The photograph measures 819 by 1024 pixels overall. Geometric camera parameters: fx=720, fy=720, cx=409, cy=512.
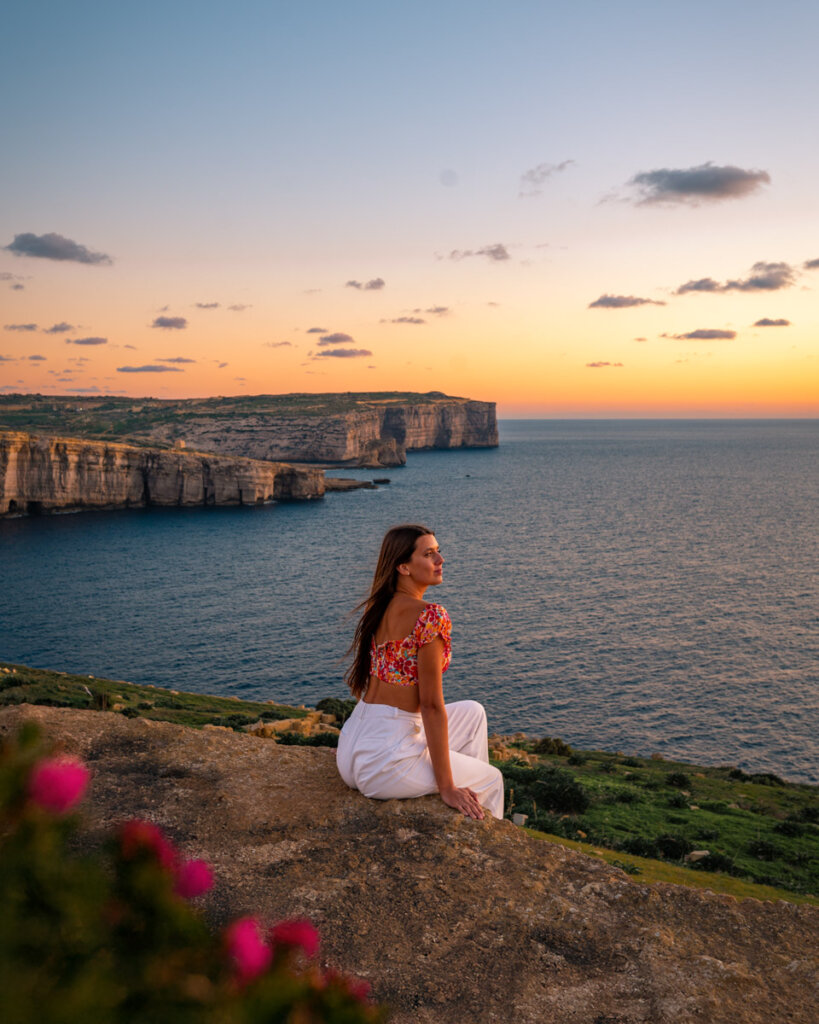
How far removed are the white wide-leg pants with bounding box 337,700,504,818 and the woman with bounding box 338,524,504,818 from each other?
1cm

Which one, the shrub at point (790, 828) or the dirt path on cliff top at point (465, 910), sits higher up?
the dirt path on cliff top at point (465, 910)

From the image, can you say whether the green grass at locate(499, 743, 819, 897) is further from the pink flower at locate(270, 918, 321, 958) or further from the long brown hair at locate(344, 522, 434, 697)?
the pink flower at locate(270, 918, 321, 958)

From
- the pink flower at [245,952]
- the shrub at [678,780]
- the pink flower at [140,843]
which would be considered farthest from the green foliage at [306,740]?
the shrub at [678,780]

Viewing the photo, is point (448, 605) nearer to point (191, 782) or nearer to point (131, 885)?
point (191, 782)

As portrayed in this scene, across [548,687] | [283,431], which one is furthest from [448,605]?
[283,431]

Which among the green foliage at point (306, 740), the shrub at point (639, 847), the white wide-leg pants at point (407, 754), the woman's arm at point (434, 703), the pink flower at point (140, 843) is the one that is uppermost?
the pink flower at point (140, 843)

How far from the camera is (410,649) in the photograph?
727cm

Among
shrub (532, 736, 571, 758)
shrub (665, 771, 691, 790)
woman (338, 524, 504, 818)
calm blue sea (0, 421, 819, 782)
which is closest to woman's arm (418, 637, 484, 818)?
woman (338, 524, 504, 818)

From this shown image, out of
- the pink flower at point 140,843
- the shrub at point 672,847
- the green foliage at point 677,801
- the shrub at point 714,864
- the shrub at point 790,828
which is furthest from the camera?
the green foliage at point 677,801

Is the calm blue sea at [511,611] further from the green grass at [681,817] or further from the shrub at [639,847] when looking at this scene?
the shrub at [639,847]

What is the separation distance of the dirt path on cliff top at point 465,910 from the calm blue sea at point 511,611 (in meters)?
14.7

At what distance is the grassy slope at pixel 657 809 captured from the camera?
13.6 metres

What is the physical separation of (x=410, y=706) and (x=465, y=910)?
75.3 inches

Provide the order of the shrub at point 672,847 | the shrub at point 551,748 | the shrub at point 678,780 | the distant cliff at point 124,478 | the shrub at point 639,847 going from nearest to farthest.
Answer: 1. the shrub at point 639,847
2. the shrub at point 672,847
3. the shrub at point 678,780
4. the shrub at point 551,748
5. the distant cliff at point 124,478
